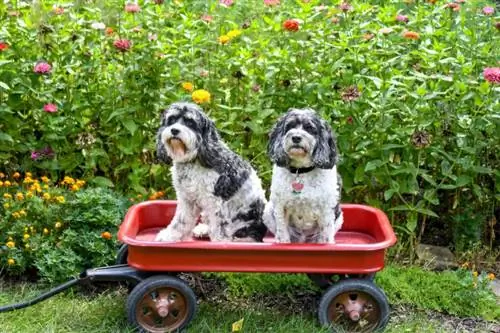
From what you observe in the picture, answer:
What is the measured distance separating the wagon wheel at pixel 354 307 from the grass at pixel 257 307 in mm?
106

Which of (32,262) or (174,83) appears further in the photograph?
(174,83)

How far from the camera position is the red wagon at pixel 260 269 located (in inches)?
138

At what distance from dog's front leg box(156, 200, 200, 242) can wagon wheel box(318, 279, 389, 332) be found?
29.2 inches

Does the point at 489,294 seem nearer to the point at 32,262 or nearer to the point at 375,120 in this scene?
the point at 375,120

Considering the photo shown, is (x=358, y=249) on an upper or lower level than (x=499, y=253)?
upper

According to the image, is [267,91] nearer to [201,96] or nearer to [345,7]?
[201,96]

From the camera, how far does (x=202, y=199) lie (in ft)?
12.1

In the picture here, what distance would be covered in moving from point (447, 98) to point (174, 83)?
5.26 ft

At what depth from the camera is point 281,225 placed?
3.69 m

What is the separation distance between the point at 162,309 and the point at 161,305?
0.06 ft

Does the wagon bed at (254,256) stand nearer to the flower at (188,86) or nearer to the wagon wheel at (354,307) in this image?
the wagon wheel at (354,307)

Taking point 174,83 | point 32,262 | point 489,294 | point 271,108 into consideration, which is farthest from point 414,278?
point 32,262

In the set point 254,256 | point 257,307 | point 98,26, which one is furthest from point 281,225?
point 98,26

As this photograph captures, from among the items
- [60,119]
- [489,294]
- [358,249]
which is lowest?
[489,294]
